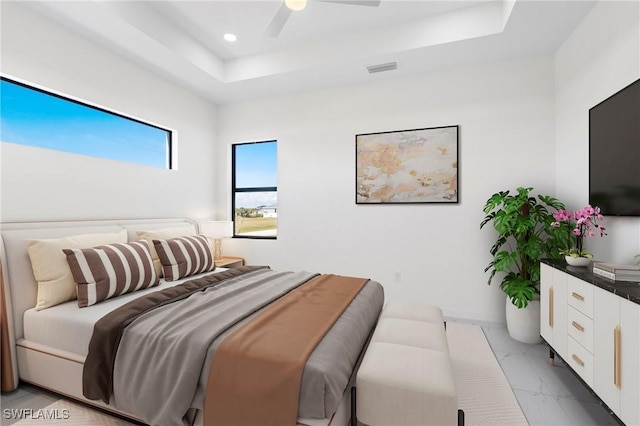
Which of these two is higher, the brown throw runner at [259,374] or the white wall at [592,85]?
the white wall at [592,85]

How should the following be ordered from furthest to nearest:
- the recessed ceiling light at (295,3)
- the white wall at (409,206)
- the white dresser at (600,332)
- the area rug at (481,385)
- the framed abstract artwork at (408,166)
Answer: the framed abstract artwork at (408,166), the white wall at (409,206), the recessed ceiling light at (295,3), the area rug at (481,385), the white dresser at (600,332)

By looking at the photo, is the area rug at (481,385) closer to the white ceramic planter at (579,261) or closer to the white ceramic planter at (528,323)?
the white ceramic planter at (528,323)

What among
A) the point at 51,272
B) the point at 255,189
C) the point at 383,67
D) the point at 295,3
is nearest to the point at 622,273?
the point at 295,3

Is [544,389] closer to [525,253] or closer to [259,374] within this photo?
[525,253]

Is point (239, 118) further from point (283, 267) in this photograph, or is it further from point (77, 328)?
point (77, 328)

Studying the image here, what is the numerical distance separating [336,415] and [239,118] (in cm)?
408

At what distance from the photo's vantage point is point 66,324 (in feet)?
6.03

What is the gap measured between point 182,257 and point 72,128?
1.59 m

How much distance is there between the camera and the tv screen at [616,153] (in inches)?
72.4

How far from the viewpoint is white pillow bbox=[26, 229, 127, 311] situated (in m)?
2.04

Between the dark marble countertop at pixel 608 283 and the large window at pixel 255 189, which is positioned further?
the large window at pixel 255 189

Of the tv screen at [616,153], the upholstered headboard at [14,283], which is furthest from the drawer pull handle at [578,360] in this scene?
the upholstered headboard at [14,283]

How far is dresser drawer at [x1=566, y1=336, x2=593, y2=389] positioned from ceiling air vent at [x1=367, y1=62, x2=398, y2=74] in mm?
2900

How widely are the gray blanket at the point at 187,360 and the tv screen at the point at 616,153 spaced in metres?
1.87
